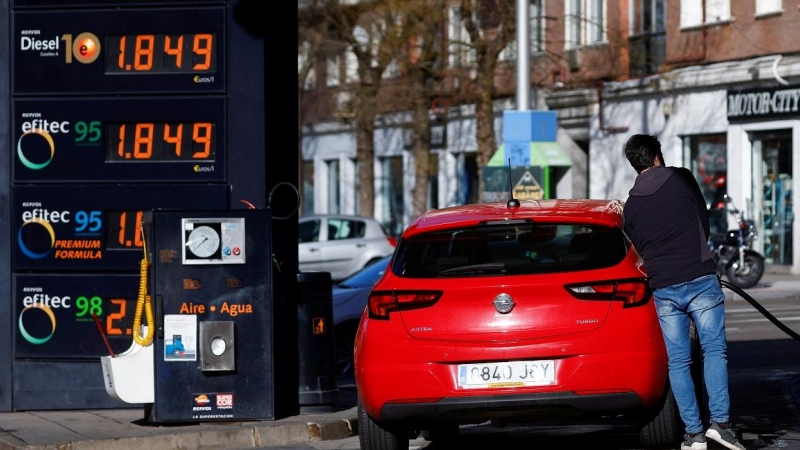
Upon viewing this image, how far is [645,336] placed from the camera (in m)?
8.50

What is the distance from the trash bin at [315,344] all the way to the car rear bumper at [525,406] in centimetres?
312

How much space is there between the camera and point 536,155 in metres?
22.3

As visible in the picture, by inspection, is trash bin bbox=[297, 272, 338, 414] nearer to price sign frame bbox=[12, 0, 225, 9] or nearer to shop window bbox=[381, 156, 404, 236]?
price sign frame bbox=[12, 0, 225, 9]

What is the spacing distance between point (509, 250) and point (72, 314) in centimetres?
448

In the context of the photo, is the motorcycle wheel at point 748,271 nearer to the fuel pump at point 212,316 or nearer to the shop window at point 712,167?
the shop window at point 712,167

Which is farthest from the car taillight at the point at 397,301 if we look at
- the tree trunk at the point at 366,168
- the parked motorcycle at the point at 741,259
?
the tree trunk at the point at 366,168

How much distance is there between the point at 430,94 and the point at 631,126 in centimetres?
445

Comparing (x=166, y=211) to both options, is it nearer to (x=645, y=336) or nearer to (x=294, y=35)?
(x=294, y=35)

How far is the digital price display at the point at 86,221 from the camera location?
11.9 metres

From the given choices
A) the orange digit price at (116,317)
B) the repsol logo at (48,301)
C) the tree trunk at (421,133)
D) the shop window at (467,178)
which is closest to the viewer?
the orange digit price at (116,317)

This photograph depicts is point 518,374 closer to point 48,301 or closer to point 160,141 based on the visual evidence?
point 160,141

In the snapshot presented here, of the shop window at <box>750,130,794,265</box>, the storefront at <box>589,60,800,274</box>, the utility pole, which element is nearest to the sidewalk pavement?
the utility pole

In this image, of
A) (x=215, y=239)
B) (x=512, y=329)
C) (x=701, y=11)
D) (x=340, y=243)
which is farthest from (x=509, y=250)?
(x=701, y=11)

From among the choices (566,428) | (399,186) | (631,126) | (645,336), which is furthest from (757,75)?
(645,336)
